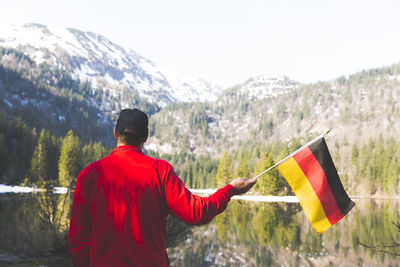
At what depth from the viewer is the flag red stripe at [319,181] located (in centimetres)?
482

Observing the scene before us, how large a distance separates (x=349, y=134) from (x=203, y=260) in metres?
175

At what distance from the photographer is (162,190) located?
270 cm

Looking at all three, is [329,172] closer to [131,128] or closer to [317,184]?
[317,184]

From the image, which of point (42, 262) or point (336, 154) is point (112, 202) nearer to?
point (42, 262)

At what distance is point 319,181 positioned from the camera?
4.88 metres

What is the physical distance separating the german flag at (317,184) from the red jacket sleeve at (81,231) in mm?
2924

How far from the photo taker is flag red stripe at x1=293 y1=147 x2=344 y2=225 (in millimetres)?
4820

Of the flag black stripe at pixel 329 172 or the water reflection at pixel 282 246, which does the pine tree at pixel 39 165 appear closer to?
the water reflection at pixel 282 246

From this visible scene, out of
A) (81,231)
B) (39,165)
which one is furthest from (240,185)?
(39,165)

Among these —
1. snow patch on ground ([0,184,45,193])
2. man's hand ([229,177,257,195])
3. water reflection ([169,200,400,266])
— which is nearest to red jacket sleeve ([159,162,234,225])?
man's hand ([229,177,257,195])

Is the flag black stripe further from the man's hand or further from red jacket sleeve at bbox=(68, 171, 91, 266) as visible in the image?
red jacket sleeve at bbox=(68, 171, 91, 266)

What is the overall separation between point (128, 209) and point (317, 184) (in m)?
3.16

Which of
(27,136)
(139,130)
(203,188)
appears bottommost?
(203,188)

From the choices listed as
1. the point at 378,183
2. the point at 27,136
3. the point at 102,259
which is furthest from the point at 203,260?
the point at 378,183
